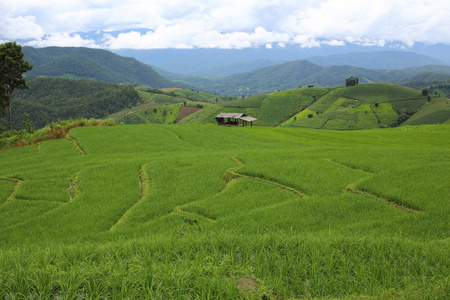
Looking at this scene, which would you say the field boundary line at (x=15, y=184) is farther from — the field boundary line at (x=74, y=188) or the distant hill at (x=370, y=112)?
the distant hill at (x=370, y=112)

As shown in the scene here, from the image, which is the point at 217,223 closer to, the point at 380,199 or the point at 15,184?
the point at 380,199

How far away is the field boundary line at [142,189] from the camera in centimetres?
1003

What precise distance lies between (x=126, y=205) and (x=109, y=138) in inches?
586

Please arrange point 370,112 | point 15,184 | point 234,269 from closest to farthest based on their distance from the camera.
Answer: point 234,269, point 15,184, point 370,112

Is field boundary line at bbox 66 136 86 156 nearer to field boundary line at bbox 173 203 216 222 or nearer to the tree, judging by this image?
field boundary line at bbox 173 203 216 222

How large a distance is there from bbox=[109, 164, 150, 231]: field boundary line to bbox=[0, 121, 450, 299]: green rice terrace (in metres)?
0.08

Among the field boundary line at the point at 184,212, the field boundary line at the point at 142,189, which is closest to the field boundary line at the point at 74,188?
the field boundary line at the point at 142,189

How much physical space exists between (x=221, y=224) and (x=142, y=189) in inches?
222

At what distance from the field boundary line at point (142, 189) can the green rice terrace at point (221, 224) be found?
0.08m

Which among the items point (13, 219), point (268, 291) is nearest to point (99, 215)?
point (13, 219)

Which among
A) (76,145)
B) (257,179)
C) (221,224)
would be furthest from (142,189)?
(76,145)

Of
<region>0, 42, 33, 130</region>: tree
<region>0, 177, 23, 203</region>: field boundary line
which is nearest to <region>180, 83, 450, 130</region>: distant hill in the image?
<region>0, 42, 33, 130</region>: tree

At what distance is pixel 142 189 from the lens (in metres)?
13.1

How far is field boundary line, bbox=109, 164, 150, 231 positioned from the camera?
1003 centimetres
